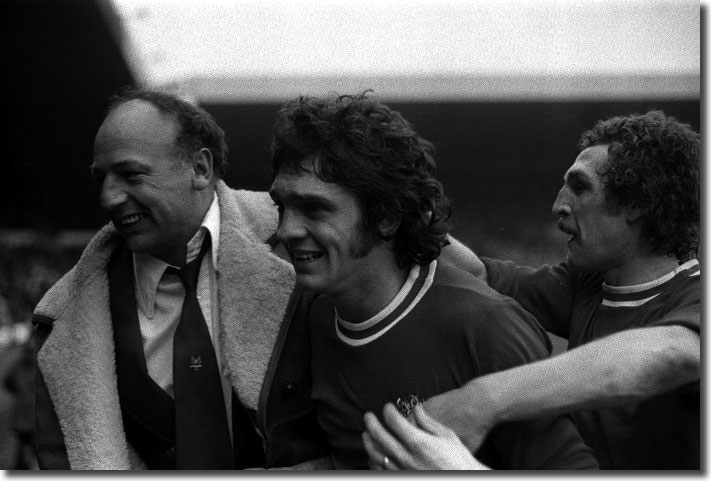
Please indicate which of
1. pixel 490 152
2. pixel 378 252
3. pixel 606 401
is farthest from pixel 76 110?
pixel 606 401

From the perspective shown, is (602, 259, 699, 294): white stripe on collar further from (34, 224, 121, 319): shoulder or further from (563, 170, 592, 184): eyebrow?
(34, 224, 121, 319): shoulder

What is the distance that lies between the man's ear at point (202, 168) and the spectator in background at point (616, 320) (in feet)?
2.29

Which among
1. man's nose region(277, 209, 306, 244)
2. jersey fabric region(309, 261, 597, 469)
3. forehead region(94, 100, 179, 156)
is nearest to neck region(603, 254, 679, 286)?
jersey fabric region(309, 261, 597, 469)

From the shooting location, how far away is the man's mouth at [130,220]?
185 centimetres

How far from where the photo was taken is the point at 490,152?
724cm

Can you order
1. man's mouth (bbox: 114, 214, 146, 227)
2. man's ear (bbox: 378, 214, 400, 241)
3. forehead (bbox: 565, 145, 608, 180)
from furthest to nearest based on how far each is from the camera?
man's mouth (bbox: 114, 214, 146, 227), forehead (bbox: 565, 145, 608, 180), man's ear (bbox: 378, 214, 400, 241)

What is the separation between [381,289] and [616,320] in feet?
1.62

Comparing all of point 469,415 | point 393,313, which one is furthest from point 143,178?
point 469,415

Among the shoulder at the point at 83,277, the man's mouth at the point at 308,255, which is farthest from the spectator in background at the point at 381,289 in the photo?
the shoulder at the point at 83,277

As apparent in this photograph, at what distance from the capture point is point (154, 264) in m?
1.95

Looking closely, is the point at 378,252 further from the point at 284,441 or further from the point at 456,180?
the point at 456,180

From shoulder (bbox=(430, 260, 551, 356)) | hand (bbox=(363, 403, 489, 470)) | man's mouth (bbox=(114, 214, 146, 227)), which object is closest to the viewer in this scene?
hand (bbox=(363, 403, 489, 470))

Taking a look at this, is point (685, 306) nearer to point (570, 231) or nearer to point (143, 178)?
point (570, 231)

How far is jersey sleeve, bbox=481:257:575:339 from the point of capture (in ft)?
6.15
